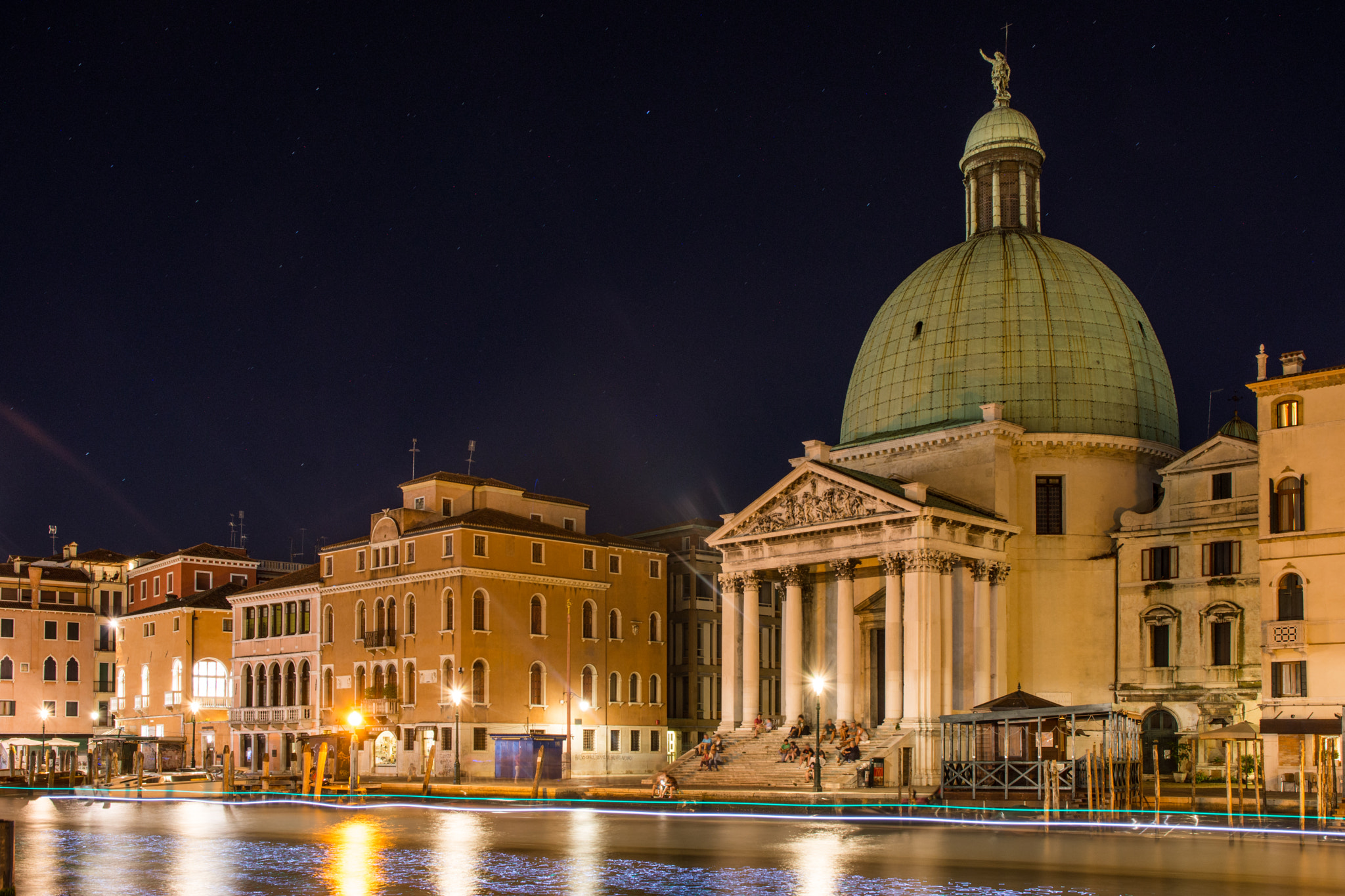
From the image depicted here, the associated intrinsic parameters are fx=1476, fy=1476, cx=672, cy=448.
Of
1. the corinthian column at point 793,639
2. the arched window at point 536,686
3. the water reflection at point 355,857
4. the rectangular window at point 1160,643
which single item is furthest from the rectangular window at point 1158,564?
the water reflection at point 355,857

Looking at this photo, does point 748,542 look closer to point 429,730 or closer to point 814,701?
point 814,701

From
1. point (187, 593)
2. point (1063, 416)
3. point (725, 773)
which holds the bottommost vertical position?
point (725, 773)

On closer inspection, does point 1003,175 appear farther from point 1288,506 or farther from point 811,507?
point 1288,506

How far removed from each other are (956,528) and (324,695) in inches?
1314

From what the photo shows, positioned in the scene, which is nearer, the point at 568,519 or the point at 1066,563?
the point at 1066,563

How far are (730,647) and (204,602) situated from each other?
113ft

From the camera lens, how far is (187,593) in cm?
8294

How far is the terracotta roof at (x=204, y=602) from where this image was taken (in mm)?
79688

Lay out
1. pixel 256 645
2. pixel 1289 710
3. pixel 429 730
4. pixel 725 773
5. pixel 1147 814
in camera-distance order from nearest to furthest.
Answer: pixel 1147 814
pixel 1289 710
pixel 725 773
pixel 429 730
pixel 256 645

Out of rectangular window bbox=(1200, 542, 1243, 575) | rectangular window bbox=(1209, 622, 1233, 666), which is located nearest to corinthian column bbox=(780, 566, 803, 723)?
rectangular window bbox=(1200, 542, 1243, 575)

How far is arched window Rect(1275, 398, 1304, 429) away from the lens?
44000 mm

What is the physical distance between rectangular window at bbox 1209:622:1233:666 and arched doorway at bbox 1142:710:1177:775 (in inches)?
101

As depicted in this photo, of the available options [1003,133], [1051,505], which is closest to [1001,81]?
[1003,133]

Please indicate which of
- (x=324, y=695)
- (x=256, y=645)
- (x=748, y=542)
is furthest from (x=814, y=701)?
(x=256, y=645)
